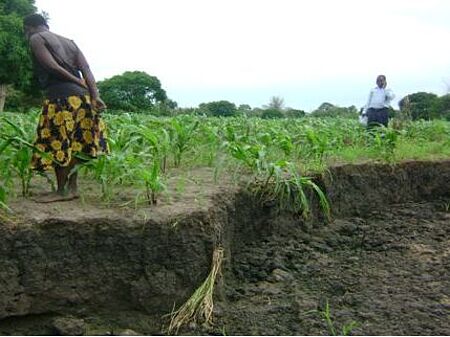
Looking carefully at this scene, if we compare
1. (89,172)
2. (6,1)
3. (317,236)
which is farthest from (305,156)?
(6,1)

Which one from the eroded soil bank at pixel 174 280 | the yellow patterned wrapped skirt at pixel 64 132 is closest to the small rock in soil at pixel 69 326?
the eroded soil bank at pixel 174 280

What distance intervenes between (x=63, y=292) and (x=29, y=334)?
9.7 inches

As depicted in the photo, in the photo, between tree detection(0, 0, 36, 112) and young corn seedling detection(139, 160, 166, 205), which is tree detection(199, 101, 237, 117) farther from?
young corn seedling detection(139, 160, 166, 205)

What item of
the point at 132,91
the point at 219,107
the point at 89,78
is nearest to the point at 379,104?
the point at 89,78

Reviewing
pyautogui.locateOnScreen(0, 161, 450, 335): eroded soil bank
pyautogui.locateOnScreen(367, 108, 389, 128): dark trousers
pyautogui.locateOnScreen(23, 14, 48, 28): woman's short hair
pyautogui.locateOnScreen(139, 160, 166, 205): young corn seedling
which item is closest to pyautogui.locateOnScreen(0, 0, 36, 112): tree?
pyautogui.locateOnScreen(367, 108, 389, 128): dark trousers

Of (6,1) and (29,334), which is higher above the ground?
(6,1)

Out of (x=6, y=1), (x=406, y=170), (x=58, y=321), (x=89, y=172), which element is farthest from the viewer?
(x=6, y=1)

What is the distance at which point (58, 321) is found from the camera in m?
2.64

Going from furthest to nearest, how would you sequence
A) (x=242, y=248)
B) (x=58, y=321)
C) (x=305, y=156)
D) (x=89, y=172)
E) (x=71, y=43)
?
(x=305, y=156)
(x=89, y=172)
(x=242, y=248)
(x=71, y=43)
(x=58, y=321)

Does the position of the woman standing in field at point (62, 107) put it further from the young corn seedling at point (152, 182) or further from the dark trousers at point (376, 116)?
the dark trousers at point (376, 116)

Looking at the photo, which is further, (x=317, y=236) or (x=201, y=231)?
(x=317, y=236)

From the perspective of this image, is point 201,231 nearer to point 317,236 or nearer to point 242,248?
point 242,248

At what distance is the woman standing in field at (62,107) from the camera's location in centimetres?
301

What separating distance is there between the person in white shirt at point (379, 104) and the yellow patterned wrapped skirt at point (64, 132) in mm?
4701
